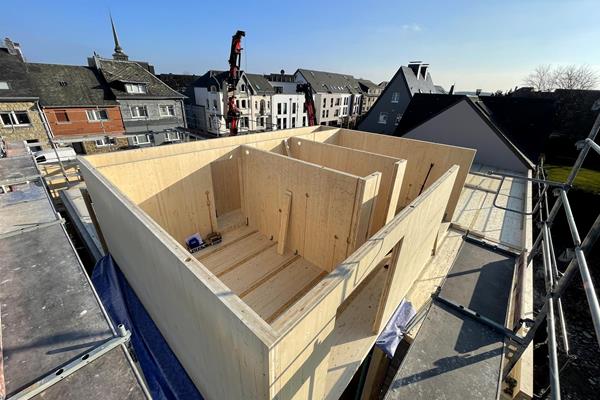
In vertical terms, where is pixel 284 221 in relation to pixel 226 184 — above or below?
below

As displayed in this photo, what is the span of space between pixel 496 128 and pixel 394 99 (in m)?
10.1

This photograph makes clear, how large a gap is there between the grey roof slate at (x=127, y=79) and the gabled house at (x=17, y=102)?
3.96m

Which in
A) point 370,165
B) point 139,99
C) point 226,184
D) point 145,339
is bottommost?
point 145,339

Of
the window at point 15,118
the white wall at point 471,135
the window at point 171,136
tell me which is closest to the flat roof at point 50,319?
the white wall at point 471,135

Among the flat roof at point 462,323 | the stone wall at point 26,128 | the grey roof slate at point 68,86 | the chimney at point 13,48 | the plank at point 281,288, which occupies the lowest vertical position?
the plank at point 281,288

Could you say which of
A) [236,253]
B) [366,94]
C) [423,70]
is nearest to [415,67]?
[423,70]

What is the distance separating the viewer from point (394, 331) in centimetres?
391

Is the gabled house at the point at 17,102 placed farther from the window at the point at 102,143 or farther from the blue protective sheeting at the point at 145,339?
the blue protective sheeting at the point at 145,339

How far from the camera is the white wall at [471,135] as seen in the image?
1109 centimetres

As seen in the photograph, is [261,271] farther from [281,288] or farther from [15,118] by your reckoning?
[15,118]

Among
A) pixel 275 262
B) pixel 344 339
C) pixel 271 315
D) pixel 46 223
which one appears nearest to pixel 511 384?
pixel 344 339

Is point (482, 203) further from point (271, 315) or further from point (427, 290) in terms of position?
point (271, 315)

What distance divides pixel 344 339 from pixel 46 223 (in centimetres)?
451

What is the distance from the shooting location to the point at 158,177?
4.93m
